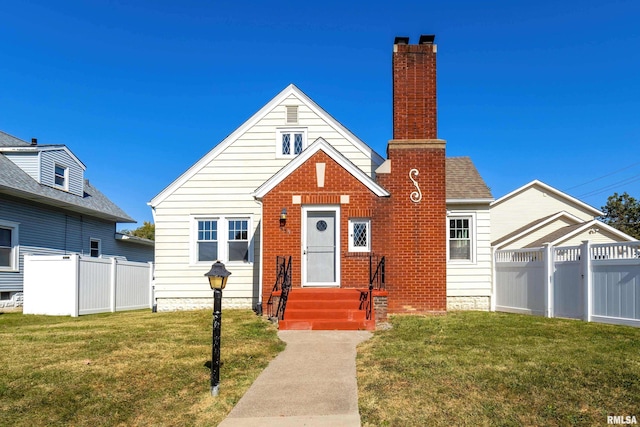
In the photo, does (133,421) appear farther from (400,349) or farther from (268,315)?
(268,315)

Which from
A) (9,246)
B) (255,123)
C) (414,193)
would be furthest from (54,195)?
(414,193)

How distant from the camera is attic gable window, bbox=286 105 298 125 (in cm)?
1474

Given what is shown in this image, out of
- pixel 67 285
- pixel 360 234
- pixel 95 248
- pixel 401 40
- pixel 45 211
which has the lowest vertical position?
pixel 67 285

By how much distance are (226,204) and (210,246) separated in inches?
54.4

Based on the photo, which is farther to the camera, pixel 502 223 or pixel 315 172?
pixel 502 223

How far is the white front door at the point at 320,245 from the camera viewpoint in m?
12.2

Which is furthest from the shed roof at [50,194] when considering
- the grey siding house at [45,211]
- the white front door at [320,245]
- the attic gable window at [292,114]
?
the white front door at [320,245]

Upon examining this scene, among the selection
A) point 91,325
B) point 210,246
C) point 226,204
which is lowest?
point 91,325

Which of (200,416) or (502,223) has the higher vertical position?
(502,223)

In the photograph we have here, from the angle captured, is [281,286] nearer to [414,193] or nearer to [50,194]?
[414,193]

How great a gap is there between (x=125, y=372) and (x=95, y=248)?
17.0 metres

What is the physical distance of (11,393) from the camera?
19.6 ft

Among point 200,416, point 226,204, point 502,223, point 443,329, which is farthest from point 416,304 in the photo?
point 502,223

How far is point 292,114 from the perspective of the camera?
14766 millimetres
